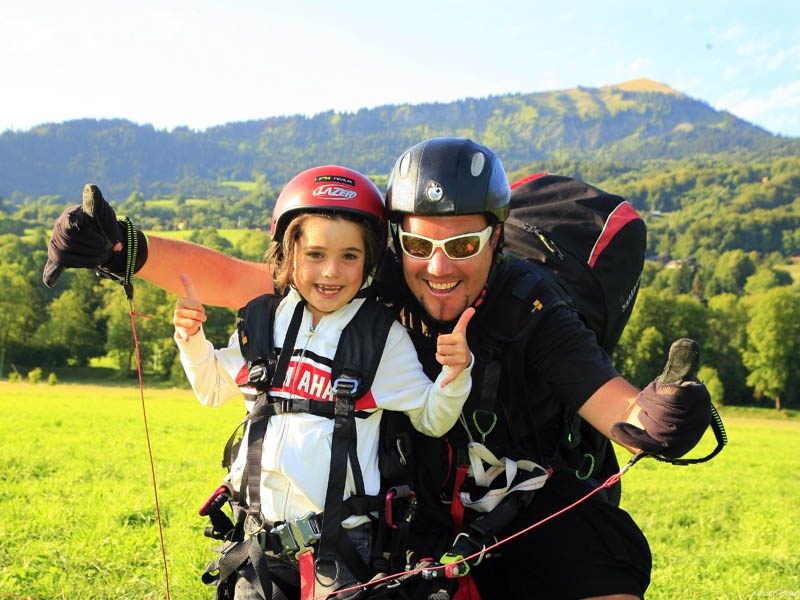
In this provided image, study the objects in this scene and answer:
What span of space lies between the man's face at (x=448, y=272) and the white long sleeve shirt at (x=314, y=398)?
A: 280 mm

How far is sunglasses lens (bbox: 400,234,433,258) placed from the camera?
386cm

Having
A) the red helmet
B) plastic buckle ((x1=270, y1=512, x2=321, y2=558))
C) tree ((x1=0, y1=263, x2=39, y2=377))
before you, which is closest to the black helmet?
the red helmet

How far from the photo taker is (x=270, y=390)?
3.54 metres

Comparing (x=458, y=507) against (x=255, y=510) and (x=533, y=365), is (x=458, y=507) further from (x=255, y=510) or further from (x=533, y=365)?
(x=255, y=510)

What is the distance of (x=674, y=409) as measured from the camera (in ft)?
9.62

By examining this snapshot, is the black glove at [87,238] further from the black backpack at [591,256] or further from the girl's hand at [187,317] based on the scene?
the black backpack at [591,256]

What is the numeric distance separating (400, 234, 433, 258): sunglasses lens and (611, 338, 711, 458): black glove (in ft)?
4.48

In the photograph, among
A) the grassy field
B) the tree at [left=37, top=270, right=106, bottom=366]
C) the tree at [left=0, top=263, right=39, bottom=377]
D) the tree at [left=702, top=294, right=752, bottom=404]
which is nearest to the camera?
the grassy field

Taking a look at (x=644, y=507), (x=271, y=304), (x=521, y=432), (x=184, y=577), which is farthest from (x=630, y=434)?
(x=644, y=507)

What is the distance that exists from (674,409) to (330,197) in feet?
6.63

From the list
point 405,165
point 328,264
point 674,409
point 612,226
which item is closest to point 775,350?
point 612,226

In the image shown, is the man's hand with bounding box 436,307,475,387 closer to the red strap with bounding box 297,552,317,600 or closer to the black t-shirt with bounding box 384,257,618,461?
the black t-shirt with bounding box 384,257,618,461

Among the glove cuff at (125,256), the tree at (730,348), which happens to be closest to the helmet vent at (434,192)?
the glove cuff at (125,256)

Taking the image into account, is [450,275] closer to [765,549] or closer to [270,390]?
[270,390]
